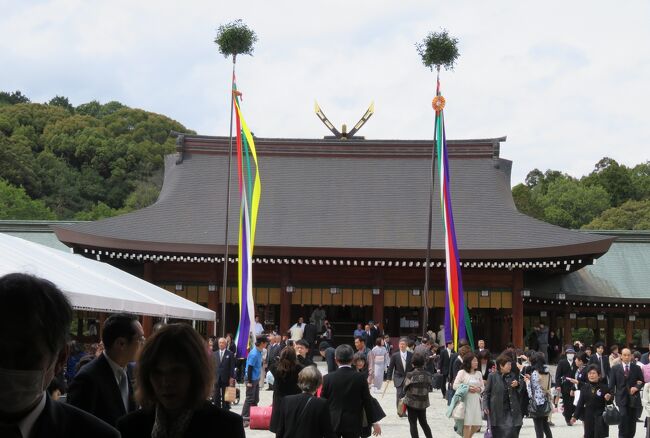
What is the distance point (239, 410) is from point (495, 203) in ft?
58.4

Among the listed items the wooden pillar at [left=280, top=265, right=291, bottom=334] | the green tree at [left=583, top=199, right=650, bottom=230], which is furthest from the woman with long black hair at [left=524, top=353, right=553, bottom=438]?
the green tree at [left=583, top=199, right=650, bottom=230]

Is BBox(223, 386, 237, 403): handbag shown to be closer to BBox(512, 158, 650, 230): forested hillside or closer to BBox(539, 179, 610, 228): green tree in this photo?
BBox(512, 158, 650, 230): forested hillside

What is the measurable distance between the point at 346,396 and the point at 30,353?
6.51 m

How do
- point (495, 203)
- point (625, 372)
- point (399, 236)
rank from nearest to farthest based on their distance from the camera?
point (625, 372) < point (399, 236) < point (495, 203)

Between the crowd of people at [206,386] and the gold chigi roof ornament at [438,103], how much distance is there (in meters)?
6.47

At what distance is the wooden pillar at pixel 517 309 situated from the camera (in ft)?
93.3

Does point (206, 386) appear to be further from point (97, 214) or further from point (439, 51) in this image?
point (97, 214)

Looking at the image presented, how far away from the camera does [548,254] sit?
90.6 ft

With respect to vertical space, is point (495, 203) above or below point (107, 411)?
above

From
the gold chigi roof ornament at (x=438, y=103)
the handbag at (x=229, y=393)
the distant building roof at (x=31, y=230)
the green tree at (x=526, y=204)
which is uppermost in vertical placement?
the green tree at (x=526, y=204)

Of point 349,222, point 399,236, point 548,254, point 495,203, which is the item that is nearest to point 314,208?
point 349,222

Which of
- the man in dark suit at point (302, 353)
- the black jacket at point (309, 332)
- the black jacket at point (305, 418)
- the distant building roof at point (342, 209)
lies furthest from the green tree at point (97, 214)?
the black jacket at point (305, 418)

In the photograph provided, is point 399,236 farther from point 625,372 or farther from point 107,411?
point 107,411

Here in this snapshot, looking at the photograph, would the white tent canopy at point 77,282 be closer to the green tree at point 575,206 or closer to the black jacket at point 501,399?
the black jacket at point 501,399
